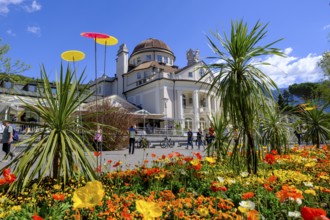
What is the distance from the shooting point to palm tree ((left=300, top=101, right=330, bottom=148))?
1021cm

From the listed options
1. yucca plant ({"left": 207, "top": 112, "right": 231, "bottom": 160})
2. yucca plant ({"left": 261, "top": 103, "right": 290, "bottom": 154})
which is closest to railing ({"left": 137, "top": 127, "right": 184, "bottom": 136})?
yucca plant ({"left": 261, "top": 103, "right": 290, "bottom": 154})

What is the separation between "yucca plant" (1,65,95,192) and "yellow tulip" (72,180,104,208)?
2.04 meters

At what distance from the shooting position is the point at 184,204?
2.87 m

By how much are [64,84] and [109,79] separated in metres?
53.2

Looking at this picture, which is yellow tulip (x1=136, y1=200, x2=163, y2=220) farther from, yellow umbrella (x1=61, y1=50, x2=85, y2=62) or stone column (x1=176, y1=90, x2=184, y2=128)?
stone column (x1=176, y1=90, x2=184, y2=128)

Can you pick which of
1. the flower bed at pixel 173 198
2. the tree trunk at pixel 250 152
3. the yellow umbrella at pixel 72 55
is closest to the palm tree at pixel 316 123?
the flower bed at pixel 173 198

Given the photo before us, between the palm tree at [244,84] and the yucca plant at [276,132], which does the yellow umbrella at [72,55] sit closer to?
the palm tree at [244,84]

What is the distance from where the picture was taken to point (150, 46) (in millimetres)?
55188

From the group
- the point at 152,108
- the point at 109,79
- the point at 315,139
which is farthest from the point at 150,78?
the point at 315,139

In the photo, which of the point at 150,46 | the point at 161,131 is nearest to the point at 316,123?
the point at 161,131

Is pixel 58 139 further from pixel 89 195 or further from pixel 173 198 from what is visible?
pixel 89 195

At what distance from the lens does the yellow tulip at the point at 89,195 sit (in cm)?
177

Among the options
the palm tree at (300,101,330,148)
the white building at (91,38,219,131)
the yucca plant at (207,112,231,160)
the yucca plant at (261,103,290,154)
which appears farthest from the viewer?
the white building at (91,38,219,131)

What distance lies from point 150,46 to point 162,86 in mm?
15534
